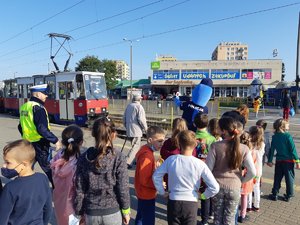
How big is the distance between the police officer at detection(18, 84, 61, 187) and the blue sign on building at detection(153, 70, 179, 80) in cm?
5084

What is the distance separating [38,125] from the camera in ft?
14.5

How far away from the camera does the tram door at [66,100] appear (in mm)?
15547

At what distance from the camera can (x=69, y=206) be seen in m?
2.77

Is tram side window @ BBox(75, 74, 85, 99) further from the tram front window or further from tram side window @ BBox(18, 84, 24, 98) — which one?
tram side window @ BBox(18, 84, 24, 98)

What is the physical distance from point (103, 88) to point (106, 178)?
45.9 ft

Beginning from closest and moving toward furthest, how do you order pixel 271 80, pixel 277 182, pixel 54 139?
pixel 54 139
pixel 277 182
pixel 271 80

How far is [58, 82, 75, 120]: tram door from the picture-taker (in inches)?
612

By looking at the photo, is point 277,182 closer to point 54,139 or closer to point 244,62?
point 54,139

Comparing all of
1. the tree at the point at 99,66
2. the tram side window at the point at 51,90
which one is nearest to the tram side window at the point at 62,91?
the tram side window at the point at 51,90

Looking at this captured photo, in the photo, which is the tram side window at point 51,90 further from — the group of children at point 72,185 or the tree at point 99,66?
the tree at point 99,66

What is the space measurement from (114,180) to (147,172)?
0.62 metres

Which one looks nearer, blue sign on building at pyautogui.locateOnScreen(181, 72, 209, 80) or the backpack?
the backpack

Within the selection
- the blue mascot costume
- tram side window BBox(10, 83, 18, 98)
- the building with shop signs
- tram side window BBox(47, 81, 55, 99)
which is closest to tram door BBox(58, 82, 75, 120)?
tram side window BBox(47, 81, 55, 99)

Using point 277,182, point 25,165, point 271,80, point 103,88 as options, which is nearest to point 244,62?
point 271,80
